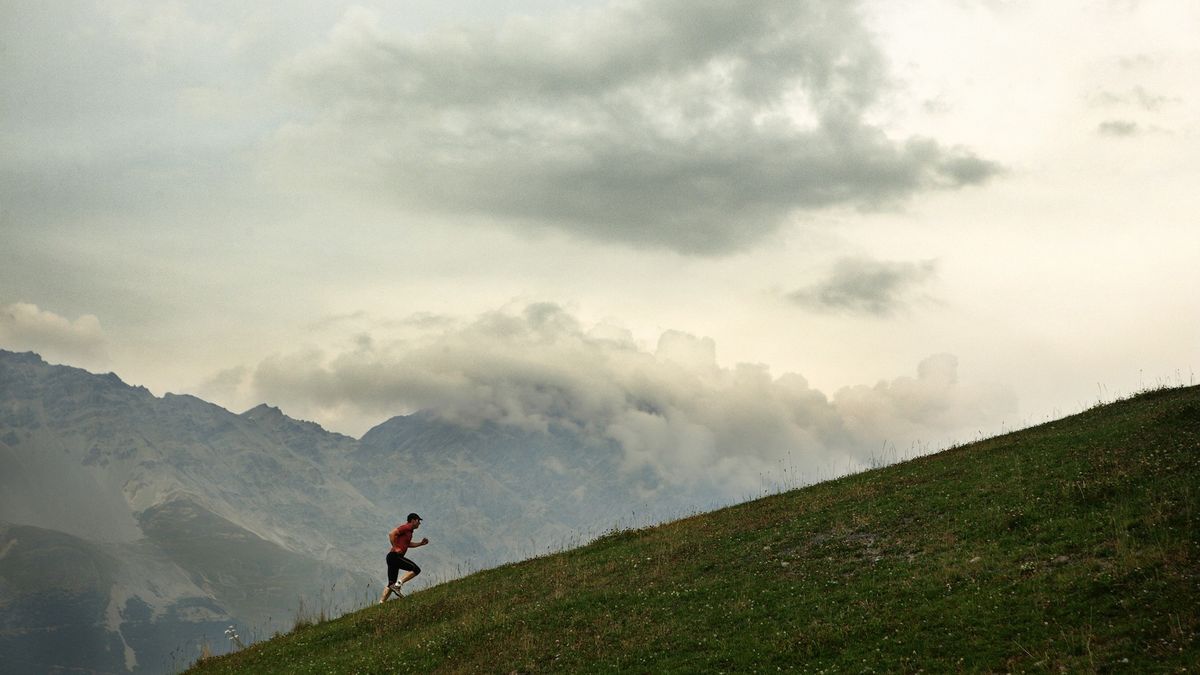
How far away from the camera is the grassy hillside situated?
19.7 m

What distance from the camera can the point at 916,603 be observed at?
2259cm

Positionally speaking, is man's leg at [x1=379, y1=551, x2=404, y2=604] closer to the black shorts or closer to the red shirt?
the black shorts

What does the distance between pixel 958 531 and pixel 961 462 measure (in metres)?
11.7

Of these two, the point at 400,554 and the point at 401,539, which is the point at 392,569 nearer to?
the point at 400,554

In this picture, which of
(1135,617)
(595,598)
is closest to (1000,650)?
(1135,617)

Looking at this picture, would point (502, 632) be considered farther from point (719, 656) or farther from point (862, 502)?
point (862, 502)

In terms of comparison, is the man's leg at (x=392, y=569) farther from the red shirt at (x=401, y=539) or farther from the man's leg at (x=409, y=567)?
the red shirt at (x=401, y=539)

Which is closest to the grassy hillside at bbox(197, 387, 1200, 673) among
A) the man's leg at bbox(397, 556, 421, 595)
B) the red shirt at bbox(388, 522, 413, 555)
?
the man's leg at bbox(397, 556, 421, 595)

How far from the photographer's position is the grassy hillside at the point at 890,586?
774 inches

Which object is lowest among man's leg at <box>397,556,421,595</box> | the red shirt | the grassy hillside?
the grassy hillside

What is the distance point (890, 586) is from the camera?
24.4 meters

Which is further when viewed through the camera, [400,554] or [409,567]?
[409,567]

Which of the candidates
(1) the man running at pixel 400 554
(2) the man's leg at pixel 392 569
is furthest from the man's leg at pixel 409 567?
(2) the man's leg at pixel 392 569

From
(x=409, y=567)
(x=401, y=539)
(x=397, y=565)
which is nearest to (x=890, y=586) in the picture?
(x=401, y=539)
